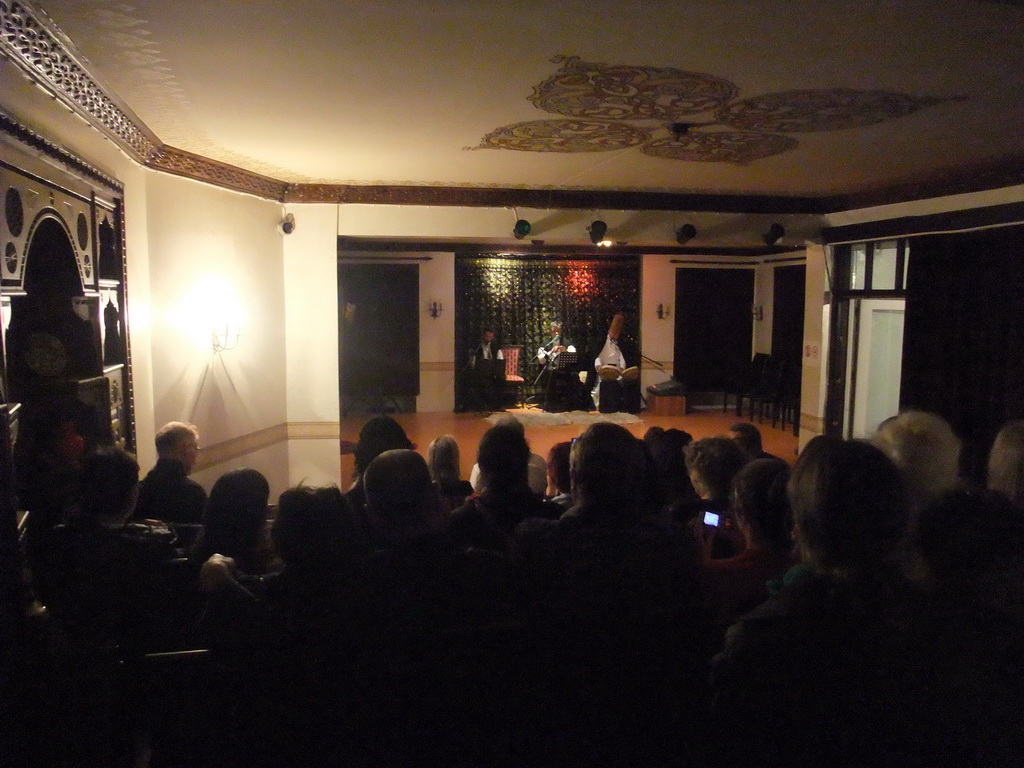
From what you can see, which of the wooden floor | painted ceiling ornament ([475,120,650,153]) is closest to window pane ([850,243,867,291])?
the wooden floor

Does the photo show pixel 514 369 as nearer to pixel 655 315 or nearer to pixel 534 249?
pixel 534 249

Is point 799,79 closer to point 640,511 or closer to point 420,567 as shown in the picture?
point 640,511

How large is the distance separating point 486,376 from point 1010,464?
8.57 meters

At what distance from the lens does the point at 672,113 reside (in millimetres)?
3523

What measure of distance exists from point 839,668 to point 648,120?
116 inches

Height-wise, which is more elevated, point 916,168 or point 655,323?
point 916,168

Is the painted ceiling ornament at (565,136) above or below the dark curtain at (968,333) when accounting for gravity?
above

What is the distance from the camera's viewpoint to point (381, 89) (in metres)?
3.16

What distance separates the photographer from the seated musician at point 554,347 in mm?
10797

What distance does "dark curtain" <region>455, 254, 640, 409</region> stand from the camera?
1092cm

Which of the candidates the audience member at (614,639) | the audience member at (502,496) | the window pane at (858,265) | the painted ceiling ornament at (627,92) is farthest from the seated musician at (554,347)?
the audience member at (614,639)

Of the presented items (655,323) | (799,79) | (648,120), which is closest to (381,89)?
(648,120)

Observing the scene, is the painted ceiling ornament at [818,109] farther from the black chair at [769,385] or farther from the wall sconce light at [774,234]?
the black chair at [769,385]

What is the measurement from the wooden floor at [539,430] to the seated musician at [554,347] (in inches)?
40.0
